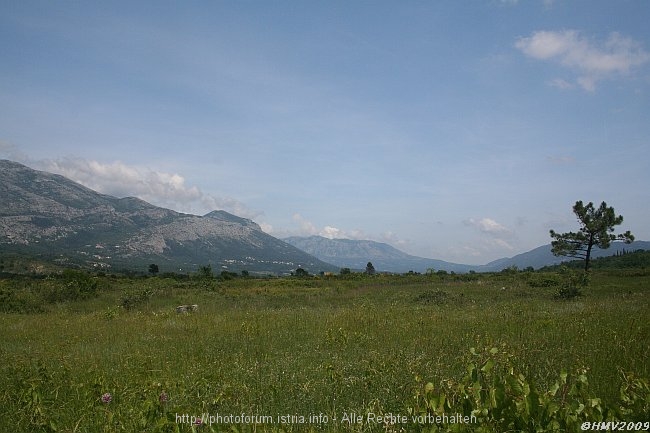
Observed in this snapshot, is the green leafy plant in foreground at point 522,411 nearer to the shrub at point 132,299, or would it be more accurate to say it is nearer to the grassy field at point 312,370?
the grassy field at point 312,370

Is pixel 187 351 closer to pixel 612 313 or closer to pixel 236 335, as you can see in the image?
pixel 236 335

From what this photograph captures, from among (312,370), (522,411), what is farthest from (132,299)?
(522,411)

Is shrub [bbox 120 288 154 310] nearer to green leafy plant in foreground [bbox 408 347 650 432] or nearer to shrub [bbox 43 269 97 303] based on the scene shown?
shrub [bbox 43 269 97 303]

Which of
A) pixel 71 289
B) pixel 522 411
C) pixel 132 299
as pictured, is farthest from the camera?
pixel 71 289

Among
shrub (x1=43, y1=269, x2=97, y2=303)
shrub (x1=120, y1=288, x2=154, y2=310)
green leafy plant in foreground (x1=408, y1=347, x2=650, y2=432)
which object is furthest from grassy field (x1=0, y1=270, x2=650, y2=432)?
shrub (x1=43, y1=269, x2=97, y2=303)

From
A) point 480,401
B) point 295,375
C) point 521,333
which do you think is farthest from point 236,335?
point 480,401

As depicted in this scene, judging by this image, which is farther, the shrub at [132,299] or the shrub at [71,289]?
the shrub at [71,289]

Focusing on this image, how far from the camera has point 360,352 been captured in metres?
8.23

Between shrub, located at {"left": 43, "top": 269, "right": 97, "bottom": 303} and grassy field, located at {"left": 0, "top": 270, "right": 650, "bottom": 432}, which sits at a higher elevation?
grassy field, located at {"left": 0, "top": 270, "right": 650, "bottom": 432}

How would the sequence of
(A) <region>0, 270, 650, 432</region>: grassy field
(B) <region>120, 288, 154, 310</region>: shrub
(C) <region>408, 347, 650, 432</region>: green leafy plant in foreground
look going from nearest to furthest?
(C) <region>408, 347, 650, 432</region>: green leafy plant in foreground
(A) <region>0, 270, 650, 432</region>: grassy field
(B) <region>120, 288, 154, 310</region>: shrub

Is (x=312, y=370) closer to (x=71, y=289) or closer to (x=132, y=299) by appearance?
(x=132, y=299)

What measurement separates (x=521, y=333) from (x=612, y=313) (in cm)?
431

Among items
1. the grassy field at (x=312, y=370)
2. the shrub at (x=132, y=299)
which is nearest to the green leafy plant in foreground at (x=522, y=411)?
the grassy field at (x=312, y=370)

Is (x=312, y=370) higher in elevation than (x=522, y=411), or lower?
lower
